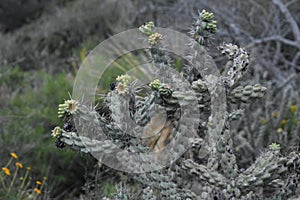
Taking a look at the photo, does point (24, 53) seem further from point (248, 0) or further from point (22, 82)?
point (248, 0)

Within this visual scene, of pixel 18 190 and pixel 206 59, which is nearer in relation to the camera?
pixel 206 59

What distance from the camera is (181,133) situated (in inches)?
78.4

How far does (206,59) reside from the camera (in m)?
2.03

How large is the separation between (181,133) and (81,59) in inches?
149

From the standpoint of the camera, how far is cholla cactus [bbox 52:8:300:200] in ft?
6.05

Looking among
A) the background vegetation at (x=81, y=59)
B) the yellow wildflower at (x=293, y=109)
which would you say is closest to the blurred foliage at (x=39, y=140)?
the background vegetation at (x=81, y=59)

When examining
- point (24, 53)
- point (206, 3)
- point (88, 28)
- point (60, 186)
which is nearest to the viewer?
point (60, 186)

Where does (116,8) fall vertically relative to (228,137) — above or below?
above

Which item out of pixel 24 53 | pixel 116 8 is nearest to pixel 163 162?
pixel 24 53

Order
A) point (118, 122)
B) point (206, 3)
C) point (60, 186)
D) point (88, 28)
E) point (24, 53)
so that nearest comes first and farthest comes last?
point (118, 122) < point (60, 186) < point (206, 3) < point (24, 53) < point (88, 28)

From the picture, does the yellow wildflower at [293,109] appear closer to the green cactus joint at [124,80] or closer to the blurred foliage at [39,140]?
the blurred foliage at [39,140]

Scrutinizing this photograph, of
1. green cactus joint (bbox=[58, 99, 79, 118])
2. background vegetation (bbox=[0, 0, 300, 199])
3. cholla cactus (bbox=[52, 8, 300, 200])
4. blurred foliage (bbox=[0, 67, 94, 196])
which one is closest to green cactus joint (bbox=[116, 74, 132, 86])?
cholla cactus (bbox=[52, 8, 300, 200])

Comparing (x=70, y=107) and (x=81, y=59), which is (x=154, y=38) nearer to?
(x=70, y=107)

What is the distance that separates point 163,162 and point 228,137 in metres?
0.39
